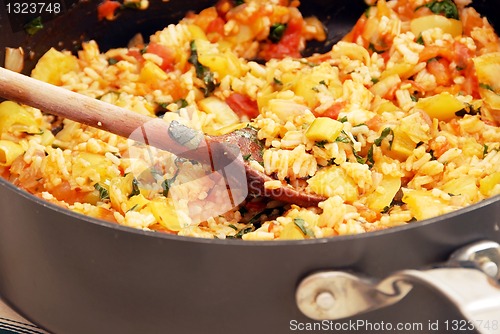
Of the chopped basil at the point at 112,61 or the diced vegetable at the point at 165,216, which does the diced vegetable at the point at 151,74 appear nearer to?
the chopped basil at the point at 112,61

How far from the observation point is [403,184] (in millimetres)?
2590

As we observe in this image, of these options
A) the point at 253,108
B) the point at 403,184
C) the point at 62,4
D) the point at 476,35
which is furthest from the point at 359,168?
the point at 62,4

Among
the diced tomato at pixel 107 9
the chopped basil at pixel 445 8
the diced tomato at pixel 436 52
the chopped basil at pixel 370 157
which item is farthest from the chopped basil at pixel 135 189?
the chopped basil at pixel 445 8

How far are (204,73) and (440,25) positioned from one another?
99 centimetres

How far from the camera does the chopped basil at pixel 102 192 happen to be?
249 cm

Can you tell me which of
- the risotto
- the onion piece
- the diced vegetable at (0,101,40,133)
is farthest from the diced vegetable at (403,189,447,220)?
the onion piece

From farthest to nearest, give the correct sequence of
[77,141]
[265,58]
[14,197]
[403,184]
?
1. [265,58]
2. [77,141]
3. [403,184]
4. [14,197]

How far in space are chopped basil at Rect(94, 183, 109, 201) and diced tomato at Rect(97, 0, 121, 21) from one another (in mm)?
871

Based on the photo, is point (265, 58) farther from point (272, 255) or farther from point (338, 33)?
point (272, 255)

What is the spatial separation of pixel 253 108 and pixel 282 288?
133 centimetres

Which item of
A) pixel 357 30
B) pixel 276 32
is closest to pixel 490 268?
pixel 357 30

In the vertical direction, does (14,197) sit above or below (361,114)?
above

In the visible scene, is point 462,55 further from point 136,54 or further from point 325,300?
point 325,300

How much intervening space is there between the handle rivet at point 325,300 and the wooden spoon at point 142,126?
73cm
